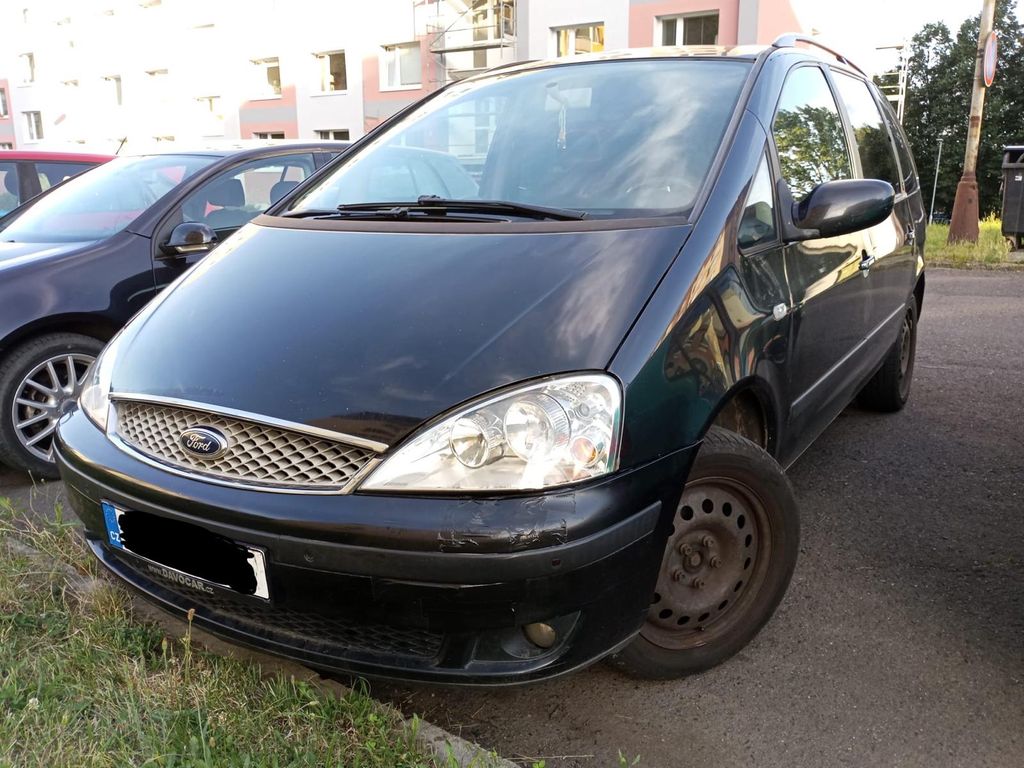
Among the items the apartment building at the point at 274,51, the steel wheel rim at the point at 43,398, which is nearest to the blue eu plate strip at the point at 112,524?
the steel wheel rim at the point at 43,398

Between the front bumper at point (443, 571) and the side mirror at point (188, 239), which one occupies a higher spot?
the side mirror at point (188, 239)

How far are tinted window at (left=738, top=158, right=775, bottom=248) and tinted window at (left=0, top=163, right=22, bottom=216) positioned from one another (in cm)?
626

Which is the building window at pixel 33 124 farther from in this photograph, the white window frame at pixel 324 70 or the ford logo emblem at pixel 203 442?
the ford logo emblem at pixel 203 442

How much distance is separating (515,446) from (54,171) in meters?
6.59

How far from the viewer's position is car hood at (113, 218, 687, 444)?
6.04ft

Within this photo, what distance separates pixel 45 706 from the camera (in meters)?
2.02

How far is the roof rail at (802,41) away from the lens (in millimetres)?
3061

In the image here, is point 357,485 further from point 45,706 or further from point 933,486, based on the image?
point 933,486

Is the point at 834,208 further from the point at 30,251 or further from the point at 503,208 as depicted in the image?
the point at 30,251

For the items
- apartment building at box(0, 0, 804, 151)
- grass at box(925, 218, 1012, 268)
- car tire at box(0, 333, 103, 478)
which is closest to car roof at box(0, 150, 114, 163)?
car tire at box(0, 333, 103, 478)

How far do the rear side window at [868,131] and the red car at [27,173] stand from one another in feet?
17.8

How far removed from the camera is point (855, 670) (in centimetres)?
232

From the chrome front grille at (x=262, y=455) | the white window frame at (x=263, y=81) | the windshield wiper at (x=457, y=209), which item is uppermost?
the white window frame at (x=263, y=81)

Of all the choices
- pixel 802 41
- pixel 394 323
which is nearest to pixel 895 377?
pixel 802 41
